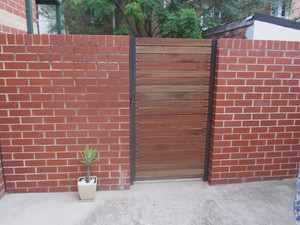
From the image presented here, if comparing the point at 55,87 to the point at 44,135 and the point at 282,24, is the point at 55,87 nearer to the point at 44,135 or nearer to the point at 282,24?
the point at 44,135

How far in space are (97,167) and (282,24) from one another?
13.1 feet

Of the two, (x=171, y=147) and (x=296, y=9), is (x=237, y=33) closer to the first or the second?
(x=171, y=147)

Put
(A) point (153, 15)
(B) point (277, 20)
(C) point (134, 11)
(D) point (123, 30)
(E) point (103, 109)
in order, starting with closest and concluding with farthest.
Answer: (E) point (103, 109), (B) point (277, 20), (C) point (134, 11), (D) point (123, 30), (A) point (153, 15)

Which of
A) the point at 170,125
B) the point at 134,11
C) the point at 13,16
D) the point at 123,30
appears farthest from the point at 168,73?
the point at 123,30

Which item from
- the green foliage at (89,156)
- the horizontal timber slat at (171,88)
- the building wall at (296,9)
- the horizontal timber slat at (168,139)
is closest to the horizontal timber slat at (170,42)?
the horizontal timber slat at (171,88)

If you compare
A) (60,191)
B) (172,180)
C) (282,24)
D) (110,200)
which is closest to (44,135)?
(60,191)

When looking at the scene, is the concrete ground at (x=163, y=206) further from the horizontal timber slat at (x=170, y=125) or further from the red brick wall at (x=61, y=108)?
the horizontal timber slat at (x=170, y=125)

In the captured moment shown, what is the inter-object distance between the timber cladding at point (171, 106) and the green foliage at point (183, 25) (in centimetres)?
387

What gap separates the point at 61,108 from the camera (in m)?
2.66

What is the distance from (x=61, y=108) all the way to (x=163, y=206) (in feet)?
5.39

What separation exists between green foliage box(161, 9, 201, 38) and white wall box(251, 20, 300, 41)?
2481 millimetres

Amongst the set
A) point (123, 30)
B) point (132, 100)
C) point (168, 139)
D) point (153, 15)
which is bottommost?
point (168, 139)

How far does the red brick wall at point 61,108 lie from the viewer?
255 centimetres

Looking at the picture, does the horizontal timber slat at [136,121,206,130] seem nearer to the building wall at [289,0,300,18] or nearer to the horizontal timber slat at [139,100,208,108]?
the horizontal timber slat at [139,100,208,108]
